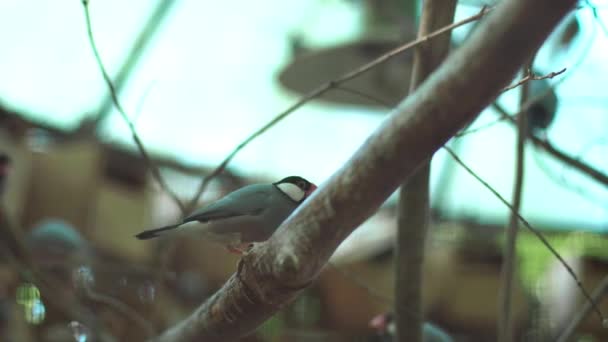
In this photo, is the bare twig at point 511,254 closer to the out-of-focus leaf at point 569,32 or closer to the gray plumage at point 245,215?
the gray plumage at point 245,215

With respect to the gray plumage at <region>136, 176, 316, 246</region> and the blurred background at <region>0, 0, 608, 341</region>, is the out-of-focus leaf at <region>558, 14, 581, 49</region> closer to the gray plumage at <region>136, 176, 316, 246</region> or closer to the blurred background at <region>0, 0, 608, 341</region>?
the blurred background at <region>0, 0, 608, 341</region>

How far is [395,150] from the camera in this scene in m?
1.02

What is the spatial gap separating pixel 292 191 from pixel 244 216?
0.15 metres

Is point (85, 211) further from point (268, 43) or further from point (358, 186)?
point (358, 186)

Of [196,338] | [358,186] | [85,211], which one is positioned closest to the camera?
[358,186]

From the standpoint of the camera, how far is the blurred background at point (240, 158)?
3.59m

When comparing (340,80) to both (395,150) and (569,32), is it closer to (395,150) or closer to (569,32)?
(395,150)

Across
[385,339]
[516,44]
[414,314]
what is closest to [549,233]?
[385,339]

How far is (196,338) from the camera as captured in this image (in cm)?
148

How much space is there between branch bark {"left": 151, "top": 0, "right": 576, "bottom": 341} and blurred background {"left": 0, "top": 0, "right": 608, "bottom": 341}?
1470 millimetres

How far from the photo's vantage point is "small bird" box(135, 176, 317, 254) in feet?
6.15

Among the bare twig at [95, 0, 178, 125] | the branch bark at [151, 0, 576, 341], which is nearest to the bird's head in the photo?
the branch bark at [151, 0, 576, 341]

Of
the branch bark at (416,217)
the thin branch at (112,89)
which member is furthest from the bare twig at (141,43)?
the branch bark at (416,217)

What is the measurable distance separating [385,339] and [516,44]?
7.11ft
